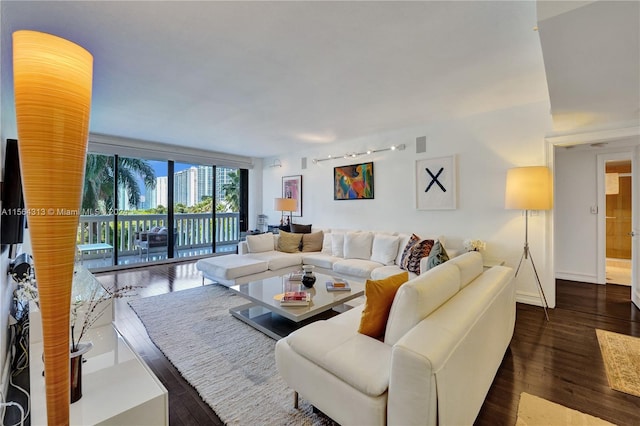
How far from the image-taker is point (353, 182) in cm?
521

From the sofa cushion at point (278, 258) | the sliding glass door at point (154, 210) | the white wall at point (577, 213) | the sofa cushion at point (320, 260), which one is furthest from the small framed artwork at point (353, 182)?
the white wall at point (577, 213)

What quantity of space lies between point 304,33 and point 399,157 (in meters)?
2.94

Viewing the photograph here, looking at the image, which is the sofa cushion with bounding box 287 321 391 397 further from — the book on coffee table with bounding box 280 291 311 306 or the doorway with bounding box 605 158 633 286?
the doorway with bounding box 605 158 633 286

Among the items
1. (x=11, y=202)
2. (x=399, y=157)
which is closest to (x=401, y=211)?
(x=399, y=157)

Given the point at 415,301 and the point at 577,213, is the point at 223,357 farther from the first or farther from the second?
the point at 577,213

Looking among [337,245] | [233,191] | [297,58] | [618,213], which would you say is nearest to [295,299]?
[297,58]

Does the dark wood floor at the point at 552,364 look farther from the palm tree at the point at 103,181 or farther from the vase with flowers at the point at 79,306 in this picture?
the palm tree at the point at 103,181

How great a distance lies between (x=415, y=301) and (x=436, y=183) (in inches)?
123

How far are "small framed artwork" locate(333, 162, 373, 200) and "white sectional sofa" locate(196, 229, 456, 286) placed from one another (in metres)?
0.81

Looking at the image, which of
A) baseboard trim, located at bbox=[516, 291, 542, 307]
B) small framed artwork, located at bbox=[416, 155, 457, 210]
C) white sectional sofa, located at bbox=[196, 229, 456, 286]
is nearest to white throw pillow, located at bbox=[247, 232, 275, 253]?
white sectional sofa, located at bbox=[196, 229, 456, 286]

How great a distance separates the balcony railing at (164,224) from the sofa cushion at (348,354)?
5251 mm

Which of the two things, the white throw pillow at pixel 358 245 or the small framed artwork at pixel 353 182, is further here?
the small framed artwork at pixel 353 182

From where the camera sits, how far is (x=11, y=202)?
64.4 inches

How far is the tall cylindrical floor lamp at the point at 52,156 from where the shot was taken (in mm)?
832
